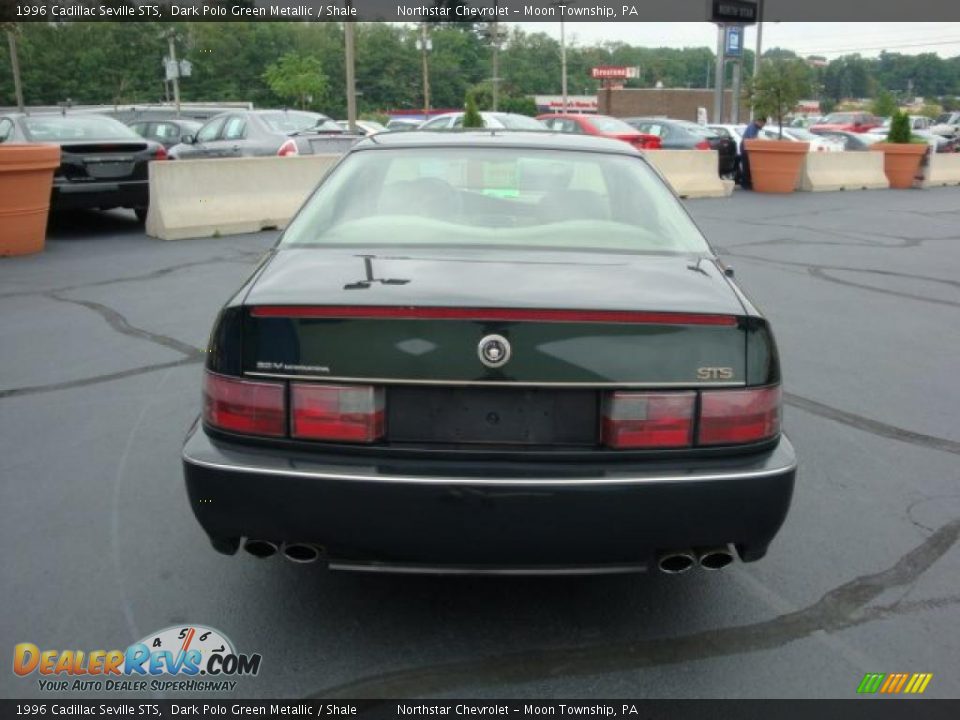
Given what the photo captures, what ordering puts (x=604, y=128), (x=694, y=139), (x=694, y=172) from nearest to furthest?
(x=694, y=172) → (x=604, y=128) → (x=694, y=139)

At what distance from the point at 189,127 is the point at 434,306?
20.8 m

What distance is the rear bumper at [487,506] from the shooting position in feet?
8.21

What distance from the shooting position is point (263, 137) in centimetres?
1462

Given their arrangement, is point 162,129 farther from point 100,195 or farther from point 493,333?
point 493,333

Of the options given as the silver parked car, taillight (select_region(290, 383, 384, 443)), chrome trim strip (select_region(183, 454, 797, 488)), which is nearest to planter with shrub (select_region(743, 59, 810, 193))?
the silver parked car

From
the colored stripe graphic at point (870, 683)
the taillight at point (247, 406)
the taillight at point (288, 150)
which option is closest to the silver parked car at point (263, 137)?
the taillight at point (288, 150)

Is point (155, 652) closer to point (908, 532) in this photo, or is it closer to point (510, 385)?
point (510, 385)

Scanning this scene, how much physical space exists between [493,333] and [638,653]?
1.13 metres

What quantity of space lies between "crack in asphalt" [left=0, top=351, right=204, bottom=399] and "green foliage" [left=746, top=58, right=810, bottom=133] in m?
17.7

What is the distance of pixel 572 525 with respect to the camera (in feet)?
8.28

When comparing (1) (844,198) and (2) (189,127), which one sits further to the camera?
(2) (189,127)

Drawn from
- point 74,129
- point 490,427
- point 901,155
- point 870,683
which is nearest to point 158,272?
point 74,129

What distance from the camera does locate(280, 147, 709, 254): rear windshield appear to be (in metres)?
3.34

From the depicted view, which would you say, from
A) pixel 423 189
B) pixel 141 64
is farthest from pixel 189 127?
pixel 141 64
